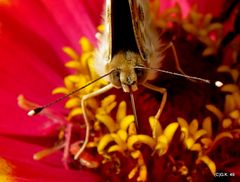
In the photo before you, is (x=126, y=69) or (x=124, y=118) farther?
(x=124, y=118)

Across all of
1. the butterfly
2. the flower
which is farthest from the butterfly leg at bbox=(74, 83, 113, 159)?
the butterfly

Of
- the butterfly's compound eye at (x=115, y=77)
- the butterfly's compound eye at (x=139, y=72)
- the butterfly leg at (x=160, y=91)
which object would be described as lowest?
the butterfly's compound eye at (x=115, y=77)

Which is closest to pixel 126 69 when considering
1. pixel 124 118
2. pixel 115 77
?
pixel 115 77

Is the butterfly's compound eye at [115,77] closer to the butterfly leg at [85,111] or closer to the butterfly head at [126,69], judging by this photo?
the butterfly head at [126,69]

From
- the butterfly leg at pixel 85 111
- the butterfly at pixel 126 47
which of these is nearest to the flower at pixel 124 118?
the butterfly leg at pixel 85 111

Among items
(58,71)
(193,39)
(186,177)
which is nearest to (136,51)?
(186,177)

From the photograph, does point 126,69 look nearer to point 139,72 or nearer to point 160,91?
point 139,72

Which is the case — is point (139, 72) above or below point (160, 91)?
below

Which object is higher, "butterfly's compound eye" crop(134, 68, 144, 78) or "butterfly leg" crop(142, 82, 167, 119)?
"butterfly leg" crop(142, 82, 167, 119)

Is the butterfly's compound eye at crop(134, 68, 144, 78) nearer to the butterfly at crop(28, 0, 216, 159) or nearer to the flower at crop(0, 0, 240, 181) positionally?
the butterfly at crop(28, 0, 216, 159)
